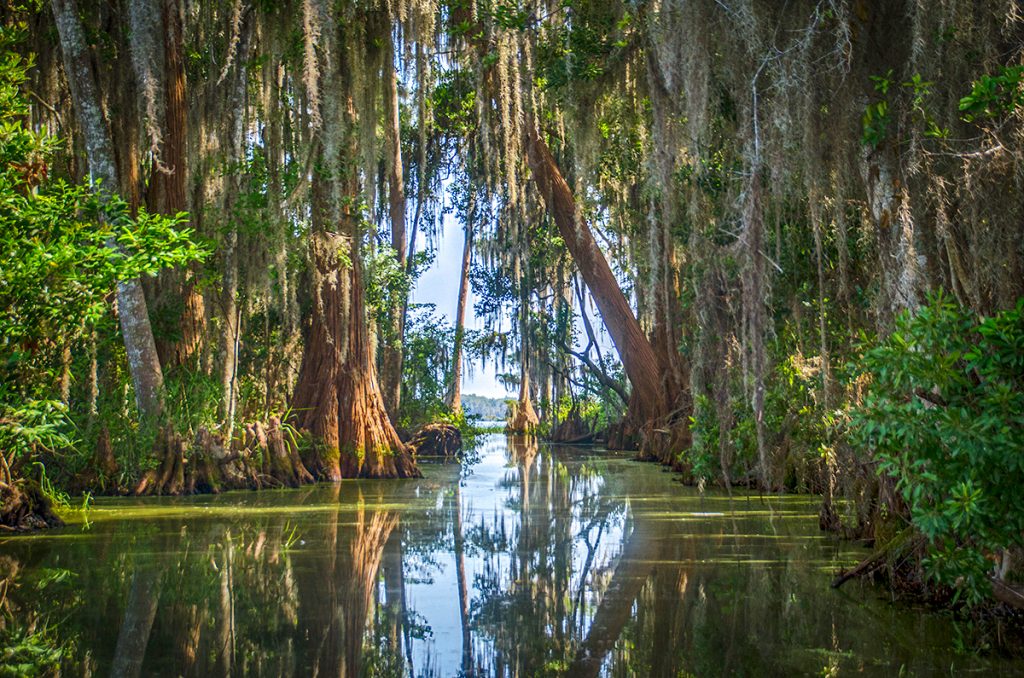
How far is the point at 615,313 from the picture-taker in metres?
14.6

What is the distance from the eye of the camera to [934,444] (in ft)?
11.6

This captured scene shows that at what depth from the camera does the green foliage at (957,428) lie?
3254mm

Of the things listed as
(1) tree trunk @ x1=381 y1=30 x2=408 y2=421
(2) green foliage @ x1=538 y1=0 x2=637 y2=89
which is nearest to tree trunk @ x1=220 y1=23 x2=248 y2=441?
(2) green foliage @ x1=538 y1=0 x2=637 y2=89

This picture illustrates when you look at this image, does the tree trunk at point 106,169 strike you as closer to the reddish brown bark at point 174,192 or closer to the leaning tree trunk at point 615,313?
the reddish brown bark at point 174,192

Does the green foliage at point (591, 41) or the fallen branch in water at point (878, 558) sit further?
the green foliage at point (591, 41)

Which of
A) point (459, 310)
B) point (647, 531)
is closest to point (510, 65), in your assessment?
point (647, 531)

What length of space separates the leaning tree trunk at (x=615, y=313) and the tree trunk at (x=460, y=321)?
639 cm

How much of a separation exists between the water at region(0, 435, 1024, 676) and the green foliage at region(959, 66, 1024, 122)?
6.44 feet

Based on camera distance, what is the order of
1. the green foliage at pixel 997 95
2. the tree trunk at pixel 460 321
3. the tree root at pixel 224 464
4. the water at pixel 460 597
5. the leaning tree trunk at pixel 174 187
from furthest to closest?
1. the tree trunk at pixel 460 321
2. the leaning tree trunk at pixel 174 187
3. the tree root at pixel 224 464
4. the green foliage at pixel 997 95
5. the water at pixel 460 597

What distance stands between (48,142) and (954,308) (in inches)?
217

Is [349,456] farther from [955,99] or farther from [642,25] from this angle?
[955,99]

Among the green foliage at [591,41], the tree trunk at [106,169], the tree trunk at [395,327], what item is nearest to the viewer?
the tree trunk at [106,169]

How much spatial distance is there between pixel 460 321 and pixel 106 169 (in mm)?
15845

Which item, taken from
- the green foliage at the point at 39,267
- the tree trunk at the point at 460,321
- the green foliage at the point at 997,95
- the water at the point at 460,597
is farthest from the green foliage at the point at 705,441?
the tree trunk at the point at 460,321
